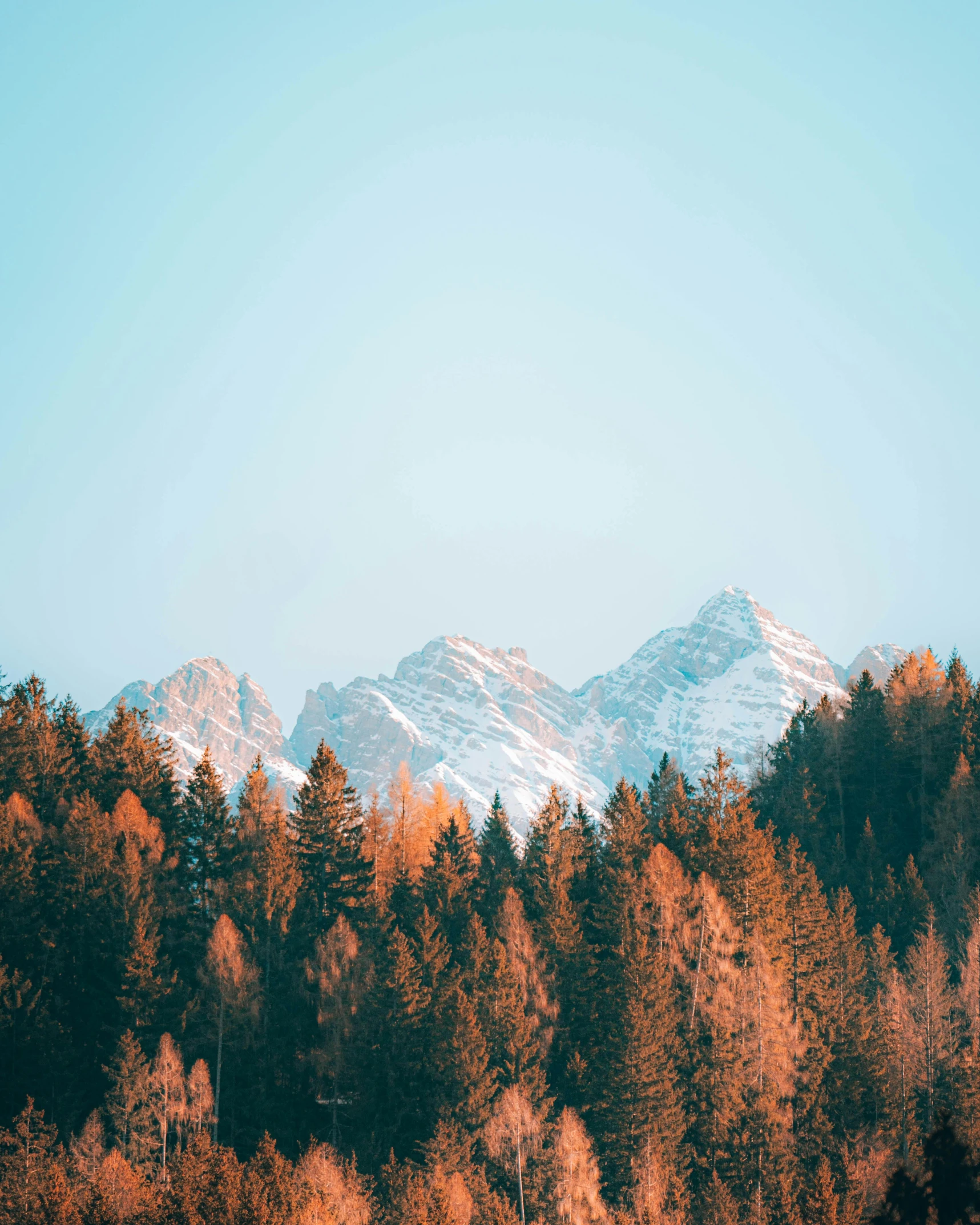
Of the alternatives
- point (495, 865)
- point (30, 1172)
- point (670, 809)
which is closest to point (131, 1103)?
point (30, 1172)

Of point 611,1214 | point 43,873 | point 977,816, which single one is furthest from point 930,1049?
point 43,873

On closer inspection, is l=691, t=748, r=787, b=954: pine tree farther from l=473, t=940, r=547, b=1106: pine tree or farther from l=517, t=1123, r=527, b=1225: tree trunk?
l=517, t=1123, r=527, b=1225: tree trunk

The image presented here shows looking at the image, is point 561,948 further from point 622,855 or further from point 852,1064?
point 852,1064

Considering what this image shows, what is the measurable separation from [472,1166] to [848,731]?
5409cm

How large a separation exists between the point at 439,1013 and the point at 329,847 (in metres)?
16.0

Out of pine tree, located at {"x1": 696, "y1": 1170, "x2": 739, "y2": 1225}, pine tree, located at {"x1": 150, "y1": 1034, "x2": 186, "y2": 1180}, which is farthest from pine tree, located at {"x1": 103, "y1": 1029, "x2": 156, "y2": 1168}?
pine tree, located at {"x1": 696, "y1": 1170, "x2": 739, "y2": 1225}

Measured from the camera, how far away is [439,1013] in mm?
65688

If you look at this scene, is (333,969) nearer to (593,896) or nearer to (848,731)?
(593,896)

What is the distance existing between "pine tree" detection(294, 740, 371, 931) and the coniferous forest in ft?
0.72

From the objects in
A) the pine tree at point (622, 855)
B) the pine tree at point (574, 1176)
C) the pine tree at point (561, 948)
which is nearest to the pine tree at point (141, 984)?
the pine tree at point (561, 948)

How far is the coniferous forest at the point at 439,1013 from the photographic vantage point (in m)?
60.4

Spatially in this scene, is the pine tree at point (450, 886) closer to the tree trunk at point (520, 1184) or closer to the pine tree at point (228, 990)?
the pine tree at point (228, 990)

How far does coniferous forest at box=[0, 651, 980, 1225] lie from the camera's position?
6044 cm

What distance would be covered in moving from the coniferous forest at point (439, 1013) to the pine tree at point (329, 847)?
0.72ft
